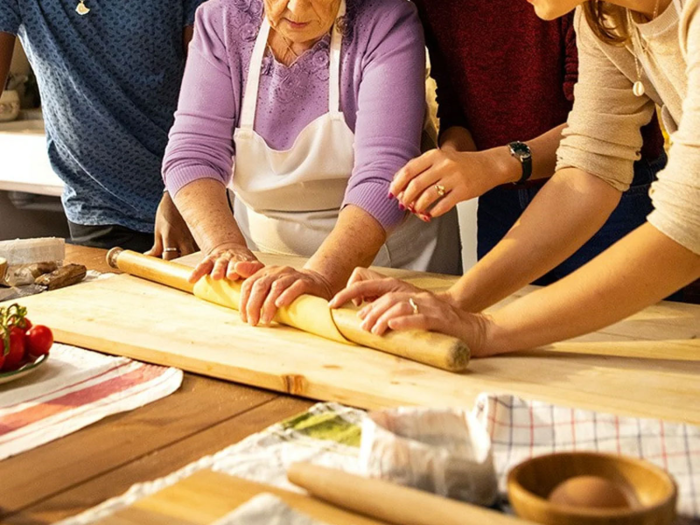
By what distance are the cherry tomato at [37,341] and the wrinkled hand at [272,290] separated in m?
0.35

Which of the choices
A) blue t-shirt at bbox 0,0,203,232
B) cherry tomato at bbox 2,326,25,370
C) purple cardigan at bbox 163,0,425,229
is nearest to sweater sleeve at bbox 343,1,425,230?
purple cardigan at bbox 163,0,425,229

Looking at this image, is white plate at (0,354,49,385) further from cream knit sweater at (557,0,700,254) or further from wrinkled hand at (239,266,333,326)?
→ cream knit sweater at (557,0,700,254)

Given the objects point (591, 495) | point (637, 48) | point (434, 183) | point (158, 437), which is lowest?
point (158, 437)

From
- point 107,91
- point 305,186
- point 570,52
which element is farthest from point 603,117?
point 107,91

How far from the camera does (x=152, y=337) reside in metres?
1.49

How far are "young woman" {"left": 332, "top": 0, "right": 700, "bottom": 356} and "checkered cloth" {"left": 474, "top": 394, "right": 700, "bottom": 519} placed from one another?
0.28 metres

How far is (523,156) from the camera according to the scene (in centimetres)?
170

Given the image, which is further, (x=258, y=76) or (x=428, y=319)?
(x=258, y=76)

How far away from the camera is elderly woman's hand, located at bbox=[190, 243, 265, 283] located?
5.51ft

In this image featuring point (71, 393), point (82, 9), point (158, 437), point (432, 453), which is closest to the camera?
point (432, 453)

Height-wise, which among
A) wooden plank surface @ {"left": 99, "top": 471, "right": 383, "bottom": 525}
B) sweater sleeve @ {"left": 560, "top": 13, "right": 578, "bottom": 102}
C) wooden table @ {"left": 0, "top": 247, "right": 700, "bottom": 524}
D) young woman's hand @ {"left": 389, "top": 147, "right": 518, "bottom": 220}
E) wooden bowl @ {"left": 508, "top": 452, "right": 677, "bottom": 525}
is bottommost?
wooden table @ {"left": 0, "top": 247, "right": 700, "bottom": 524}

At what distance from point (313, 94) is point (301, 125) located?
66mm

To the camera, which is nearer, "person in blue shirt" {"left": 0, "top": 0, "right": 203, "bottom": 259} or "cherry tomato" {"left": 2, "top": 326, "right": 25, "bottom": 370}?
"cherry tomato" {"left": 2, "top": 326, "right": 25, "bottom": 370}

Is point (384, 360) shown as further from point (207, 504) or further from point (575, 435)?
point (207, 504)
